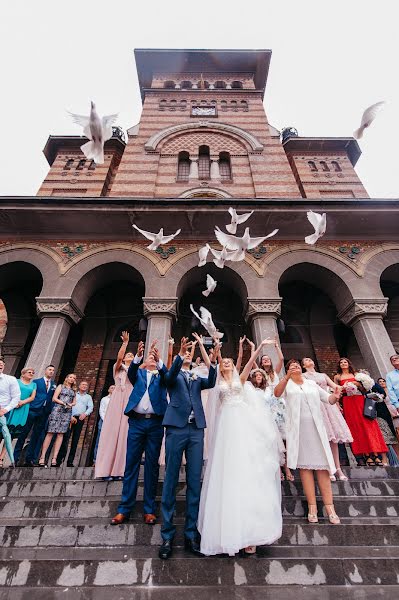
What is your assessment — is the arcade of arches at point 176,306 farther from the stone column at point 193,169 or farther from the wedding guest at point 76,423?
the stone column at point 193,169

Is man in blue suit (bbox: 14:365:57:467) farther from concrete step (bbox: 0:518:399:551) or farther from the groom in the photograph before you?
the groom

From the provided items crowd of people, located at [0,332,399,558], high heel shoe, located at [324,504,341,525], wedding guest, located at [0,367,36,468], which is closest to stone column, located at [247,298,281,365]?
crowd of people, located at [0,332,399,558]

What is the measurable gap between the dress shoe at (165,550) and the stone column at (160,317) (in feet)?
17.1

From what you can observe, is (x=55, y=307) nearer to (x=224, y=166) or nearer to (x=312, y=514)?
(x=312, y=514)

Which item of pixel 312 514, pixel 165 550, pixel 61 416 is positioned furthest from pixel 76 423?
pixel 312 514

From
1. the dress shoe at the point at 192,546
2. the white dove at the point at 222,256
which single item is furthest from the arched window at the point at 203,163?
Answer: the dress shoe at the point at 192,546

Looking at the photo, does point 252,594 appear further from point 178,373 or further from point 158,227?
point 158,227

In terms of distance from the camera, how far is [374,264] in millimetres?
9680

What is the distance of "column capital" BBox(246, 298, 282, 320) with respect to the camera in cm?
877

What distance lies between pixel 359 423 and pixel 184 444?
12.5 ft

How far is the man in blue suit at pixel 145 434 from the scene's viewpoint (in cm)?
380

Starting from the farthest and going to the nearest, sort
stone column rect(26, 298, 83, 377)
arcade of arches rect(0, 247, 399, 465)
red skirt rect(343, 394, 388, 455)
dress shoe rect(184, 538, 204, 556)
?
arcade of arches rect(0, 247, 399, 465)
stone column rect(26, 298, 83, 377)
red skirt rect(343, 394, 388, 455)
dress shoe rect(184, 538, 204, 556)

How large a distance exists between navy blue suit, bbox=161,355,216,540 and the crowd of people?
11mm

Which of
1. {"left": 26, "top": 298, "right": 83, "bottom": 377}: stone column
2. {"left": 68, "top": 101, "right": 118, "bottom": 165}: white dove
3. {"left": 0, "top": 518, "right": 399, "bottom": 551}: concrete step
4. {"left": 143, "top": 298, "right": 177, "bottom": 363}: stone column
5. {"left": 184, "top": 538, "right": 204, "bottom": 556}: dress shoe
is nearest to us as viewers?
{"left": 184, "top": 538, "right": 204, "bottom": 556}: dress shoe
